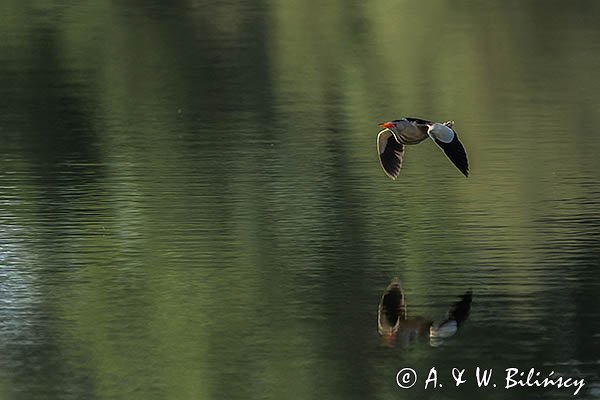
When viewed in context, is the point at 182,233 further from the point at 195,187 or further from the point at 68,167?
the point at 68,167

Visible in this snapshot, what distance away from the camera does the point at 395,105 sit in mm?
24859

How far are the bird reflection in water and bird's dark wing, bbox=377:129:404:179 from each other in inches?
110

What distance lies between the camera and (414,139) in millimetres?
14727

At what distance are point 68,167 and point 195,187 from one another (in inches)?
82.9

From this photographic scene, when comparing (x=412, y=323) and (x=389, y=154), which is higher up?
(x=389, y=154)

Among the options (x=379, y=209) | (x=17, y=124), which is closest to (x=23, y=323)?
(x=379, y=209)

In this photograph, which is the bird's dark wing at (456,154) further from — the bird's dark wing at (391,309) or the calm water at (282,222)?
the bird's dark wing at (391,309)

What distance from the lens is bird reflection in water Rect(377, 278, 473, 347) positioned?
11.8m

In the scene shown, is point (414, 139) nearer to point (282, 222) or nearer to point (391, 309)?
point (282, 222)

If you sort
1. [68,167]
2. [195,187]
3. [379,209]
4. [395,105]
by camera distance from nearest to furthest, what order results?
[379,209] → [195,187] → [68,167] → [395,105]

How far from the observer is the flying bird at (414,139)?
46.8 ft

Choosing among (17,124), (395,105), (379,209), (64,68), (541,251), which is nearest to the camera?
(541,251)

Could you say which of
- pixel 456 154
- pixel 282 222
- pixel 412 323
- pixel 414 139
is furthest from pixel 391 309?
pixel 282 222

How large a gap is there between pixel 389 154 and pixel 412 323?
3.65 m
